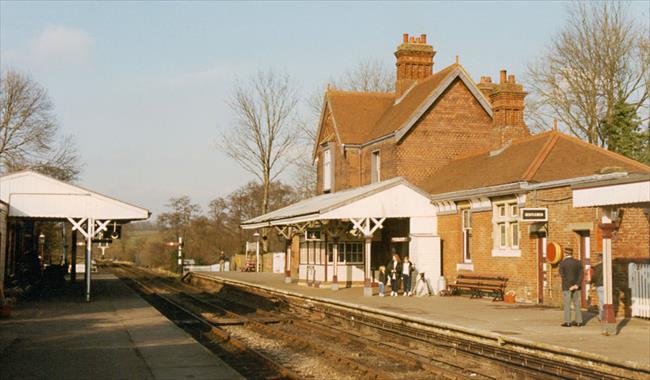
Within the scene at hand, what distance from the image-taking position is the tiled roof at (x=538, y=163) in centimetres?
2066

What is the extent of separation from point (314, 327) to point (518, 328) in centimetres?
492

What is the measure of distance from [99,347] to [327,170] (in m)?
24.1

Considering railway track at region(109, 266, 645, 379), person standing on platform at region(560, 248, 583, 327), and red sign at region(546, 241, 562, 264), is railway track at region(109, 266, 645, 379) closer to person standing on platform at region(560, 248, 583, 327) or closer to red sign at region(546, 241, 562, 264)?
person standing on platform at region(560, 248, 583, 327)

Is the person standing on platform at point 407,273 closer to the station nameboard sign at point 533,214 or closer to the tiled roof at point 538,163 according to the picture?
the tiled roof at point 538,163

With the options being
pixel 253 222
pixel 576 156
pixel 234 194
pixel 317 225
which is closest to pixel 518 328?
pixel 576 156

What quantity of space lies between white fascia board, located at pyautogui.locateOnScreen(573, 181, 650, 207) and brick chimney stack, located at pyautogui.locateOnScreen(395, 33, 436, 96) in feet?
66.6

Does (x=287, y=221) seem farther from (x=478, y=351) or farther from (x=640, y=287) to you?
(x=478, y=351)

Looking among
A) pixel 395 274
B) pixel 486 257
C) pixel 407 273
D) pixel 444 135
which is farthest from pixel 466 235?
pixel 444 135

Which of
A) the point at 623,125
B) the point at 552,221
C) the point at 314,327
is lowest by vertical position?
the point at 314,327

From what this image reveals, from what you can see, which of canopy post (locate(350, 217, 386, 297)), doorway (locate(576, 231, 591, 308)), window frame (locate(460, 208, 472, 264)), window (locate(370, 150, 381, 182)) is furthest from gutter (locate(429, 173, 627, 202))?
window (locate(370, 150, 381, 182))

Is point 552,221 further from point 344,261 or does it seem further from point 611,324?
point 344,261

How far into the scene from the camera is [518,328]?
14789 millimetres

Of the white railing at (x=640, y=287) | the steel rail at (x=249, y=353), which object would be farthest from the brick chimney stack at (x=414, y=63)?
the white railing at (x=640, y=287)

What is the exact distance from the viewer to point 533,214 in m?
19.3
